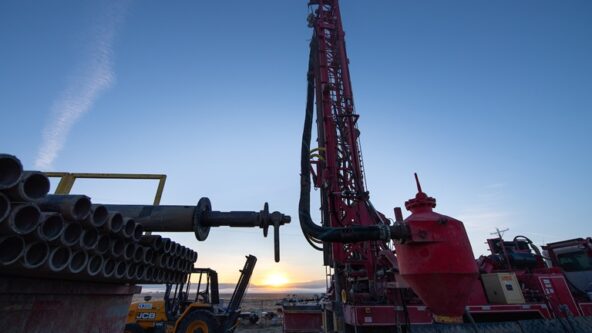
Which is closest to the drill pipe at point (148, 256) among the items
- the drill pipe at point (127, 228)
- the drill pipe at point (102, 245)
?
the drill pipe at point (127, 228)

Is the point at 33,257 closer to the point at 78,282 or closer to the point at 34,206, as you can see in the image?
the point at 34,206

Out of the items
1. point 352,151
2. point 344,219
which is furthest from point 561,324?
point 352,151

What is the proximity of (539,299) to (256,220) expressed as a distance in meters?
7.61

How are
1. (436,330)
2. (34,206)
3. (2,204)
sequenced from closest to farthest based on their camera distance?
(2,204) → (34,206) → (436,330)

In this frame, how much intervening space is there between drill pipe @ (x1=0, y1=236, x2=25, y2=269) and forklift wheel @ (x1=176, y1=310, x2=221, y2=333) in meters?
7.96

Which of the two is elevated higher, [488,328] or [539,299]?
[539,299]

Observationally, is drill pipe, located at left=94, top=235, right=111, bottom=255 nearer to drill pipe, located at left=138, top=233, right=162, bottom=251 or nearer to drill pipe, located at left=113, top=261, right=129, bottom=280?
drill pipe, located at left=113, top=261, right=129, bottom=280

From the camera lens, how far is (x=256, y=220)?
14.7ft

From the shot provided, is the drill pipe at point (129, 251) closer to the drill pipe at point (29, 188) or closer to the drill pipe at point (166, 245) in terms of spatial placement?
the drill pipe at point (166, 245)

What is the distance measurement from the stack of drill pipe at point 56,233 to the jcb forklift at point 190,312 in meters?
5.70

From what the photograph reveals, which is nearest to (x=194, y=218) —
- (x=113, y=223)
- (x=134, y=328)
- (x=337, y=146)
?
(x=113, y=223)

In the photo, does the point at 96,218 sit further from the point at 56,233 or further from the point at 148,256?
the point at 148,256

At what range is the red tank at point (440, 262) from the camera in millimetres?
3570

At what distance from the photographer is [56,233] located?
2977mm
